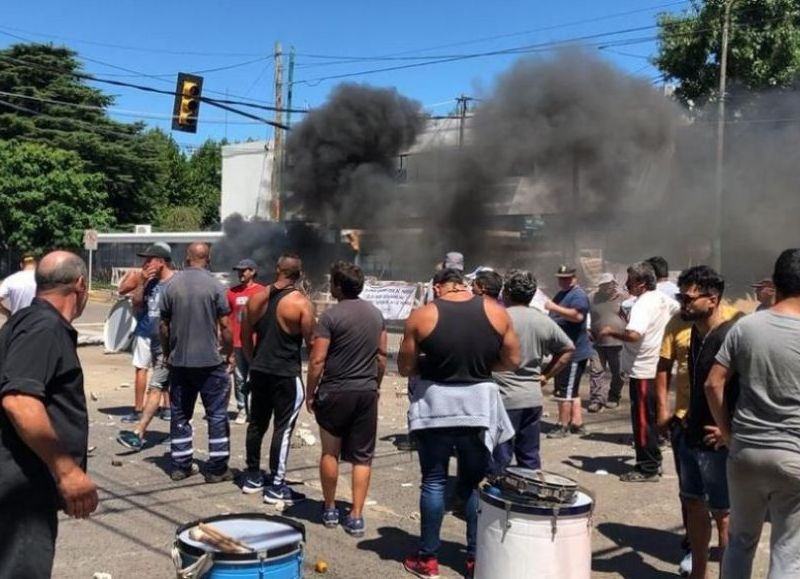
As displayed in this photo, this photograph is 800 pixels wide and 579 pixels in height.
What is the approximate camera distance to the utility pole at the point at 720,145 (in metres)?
19.3

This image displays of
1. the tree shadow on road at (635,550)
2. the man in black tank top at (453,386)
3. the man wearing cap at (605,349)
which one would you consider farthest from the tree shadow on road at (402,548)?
the man wearing cap at (605,349)

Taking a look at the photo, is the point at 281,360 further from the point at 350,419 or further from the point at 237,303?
the point at 237,303

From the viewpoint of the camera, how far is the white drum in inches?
135

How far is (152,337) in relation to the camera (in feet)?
26.1

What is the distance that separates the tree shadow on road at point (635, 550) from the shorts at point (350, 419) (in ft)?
4.99

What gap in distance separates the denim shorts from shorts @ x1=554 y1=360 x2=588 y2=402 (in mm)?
3706

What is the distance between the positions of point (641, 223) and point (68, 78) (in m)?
32.8

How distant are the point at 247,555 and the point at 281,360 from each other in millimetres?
2978

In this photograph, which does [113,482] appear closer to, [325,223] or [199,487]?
[199,487]

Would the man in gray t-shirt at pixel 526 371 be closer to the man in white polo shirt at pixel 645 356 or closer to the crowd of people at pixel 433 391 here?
the crowd of people at pixel 433 391

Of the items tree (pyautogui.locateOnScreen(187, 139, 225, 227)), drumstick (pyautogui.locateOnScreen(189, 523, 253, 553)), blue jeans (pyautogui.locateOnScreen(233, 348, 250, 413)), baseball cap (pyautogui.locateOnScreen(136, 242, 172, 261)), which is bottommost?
blue jeans (pyautogui.locateOnScreen(233, 348, 250, 413))

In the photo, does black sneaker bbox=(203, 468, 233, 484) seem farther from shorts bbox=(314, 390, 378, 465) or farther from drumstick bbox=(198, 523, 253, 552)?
drumstick bbox=(198, 523, 253, 552)

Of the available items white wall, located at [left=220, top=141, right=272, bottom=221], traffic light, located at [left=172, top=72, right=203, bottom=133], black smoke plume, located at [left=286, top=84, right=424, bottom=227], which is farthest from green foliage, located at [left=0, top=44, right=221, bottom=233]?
traffic light, located at [left=172, top=72, right=203, bottom=133]

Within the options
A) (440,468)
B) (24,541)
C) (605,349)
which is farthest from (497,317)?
(605,349)
